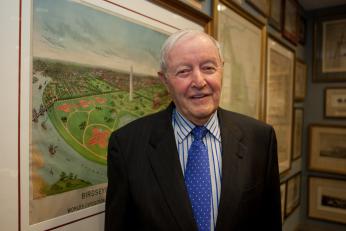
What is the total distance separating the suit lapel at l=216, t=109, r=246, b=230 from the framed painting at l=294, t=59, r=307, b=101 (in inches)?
78.2

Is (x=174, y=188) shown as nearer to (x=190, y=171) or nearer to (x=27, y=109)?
(x=190, y=171)

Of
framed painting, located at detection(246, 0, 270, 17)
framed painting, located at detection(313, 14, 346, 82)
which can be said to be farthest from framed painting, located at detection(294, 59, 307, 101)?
framed painting, located at detection(246, 0, 270, 17)

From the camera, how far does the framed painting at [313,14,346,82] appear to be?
281 centimetres

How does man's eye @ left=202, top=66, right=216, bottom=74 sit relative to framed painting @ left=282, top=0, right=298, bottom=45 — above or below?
below

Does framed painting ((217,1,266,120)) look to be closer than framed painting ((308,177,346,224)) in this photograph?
Yes

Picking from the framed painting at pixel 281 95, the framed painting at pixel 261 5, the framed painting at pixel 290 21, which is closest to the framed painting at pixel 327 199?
the framed painting at pixel 281 95

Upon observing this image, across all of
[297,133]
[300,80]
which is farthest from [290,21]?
[297,133]

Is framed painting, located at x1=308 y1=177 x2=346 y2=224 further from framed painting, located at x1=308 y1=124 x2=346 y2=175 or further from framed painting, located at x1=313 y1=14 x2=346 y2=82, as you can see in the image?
framed painting, located at x1=313 y1=14 x2=346 y2=82

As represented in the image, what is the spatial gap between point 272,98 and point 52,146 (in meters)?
1.78

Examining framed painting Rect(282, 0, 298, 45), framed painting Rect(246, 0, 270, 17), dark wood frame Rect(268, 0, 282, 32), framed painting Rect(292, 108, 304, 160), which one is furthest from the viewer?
framed painting Rect(292, 108, 304, 160)

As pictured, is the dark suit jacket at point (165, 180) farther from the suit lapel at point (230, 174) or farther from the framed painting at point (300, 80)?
the framed painting at point (300, 80)

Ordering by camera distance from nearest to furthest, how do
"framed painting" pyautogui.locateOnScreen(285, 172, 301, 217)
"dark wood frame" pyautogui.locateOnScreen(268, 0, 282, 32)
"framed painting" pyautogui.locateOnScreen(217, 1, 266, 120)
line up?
"framed painting" pyautogui.locateOnScreen(217, 1, 266, 120), "dark wood frame" pyautogui.locateOnScreen(268, 0, 282, 32), "framed painting" pyautogui.locateOnScreen(285, 172, 301, 217)

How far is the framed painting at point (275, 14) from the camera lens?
2.13 m

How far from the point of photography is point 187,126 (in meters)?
0.92
